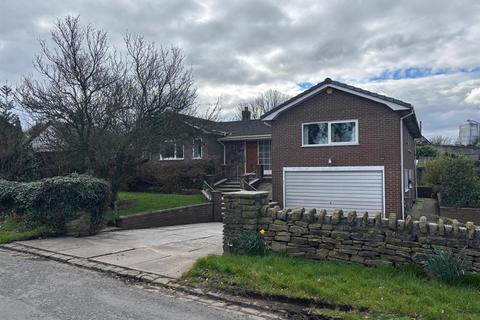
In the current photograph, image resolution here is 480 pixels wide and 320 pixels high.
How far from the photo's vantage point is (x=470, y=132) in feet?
160

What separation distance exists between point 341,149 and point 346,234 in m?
10.1

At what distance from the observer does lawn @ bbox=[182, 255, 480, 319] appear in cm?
493

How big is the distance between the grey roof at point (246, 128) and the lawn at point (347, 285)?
752 inches

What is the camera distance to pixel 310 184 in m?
17.4

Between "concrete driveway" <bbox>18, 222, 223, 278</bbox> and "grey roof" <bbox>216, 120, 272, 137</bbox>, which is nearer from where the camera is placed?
Result: "concrete driveway" <bbox>18, 222, 223, 278</bbox>

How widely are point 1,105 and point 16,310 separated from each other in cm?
1680

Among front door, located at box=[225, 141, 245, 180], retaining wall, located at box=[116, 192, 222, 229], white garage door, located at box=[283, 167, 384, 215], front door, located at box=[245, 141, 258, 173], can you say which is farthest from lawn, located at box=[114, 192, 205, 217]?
front door, located at box=[245, 141, 258, 173]

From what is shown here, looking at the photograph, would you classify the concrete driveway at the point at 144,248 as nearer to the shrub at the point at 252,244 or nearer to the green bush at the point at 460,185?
the shrub at the point at 252,244

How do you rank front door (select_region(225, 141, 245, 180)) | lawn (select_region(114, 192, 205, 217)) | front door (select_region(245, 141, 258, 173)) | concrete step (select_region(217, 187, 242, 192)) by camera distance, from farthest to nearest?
front door (select_region(245, 141, 258, 173)) < front door (select_region(225, 141, 245, 180)) < concrete step (select_region(217, 187, 242, 192)) < lawn (select_region(114, 192, 205, 217))

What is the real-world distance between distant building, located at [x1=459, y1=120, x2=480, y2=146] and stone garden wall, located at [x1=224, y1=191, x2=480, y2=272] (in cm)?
4769

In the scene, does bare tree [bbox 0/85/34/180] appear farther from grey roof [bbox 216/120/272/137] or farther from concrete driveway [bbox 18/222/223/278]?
grey roof [bbox 216/120/272/137]

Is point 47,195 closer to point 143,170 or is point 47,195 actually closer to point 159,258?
point 159,258

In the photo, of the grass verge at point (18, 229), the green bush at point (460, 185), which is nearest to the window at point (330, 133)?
the green bush at point (460, 185)

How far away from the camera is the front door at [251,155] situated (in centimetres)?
2598
